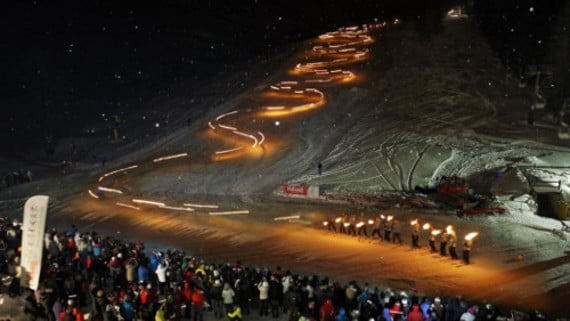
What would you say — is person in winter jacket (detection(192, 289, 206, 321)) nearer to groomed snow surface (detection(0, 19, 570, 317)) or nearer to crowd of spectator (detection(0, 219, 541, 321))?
crowd of spectator (detection(0, 219, 541, 321))

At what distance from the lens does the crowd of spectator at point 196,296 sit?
11539 mm

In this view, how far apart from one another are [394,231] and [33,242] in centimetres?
1270

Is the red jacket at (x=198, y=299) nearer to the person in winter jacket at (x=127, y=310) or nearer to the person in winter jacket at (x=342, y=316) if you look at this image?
the person in winter jacket at (x=127, y=310)

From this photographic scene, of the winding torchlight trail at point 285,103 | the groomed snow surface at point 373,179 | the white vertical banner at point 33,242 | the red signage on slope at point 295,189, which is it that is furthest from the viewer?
the winding torchlight trail at point 285,103

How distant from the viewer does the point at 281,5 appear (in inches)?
3125

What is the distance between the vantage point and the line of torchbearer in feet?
56.2

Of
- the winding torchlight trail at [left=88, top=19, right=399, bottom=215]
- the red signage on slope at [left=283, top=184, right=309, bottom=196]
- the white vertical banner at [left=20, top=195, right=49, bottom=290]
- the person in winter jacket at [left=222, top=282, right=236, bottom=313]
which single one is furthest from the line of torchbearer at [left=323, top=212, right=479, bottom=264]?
the white vertical banner at [left=20, top=195, right=49, bottom=290]

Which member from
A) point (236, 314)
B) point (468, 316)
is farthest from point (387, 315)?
point (236, 314)

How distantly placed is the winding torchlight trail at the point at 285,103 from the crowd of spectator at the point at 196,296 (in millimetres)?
9418

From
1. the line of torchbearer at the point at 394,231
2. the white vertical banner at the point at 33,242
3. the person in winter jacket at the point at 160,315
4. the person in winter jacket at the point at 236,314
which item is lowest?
the person in winter jacket at the point at 236,314

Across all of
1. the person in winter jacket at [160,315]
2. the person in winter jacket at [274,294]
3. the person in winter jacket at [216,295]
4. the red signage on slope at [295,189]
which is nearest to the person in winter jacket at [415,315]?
the person in winter jacket at [274,294]

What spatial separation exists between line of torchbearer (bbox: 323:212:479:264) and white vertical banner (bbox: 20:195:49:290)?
1112 centimetres

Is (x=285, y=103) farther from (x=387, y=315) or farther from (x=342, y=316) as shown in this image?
(x=342, y=316)

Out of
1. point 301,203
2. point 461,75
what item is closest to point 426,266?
point 301,203
